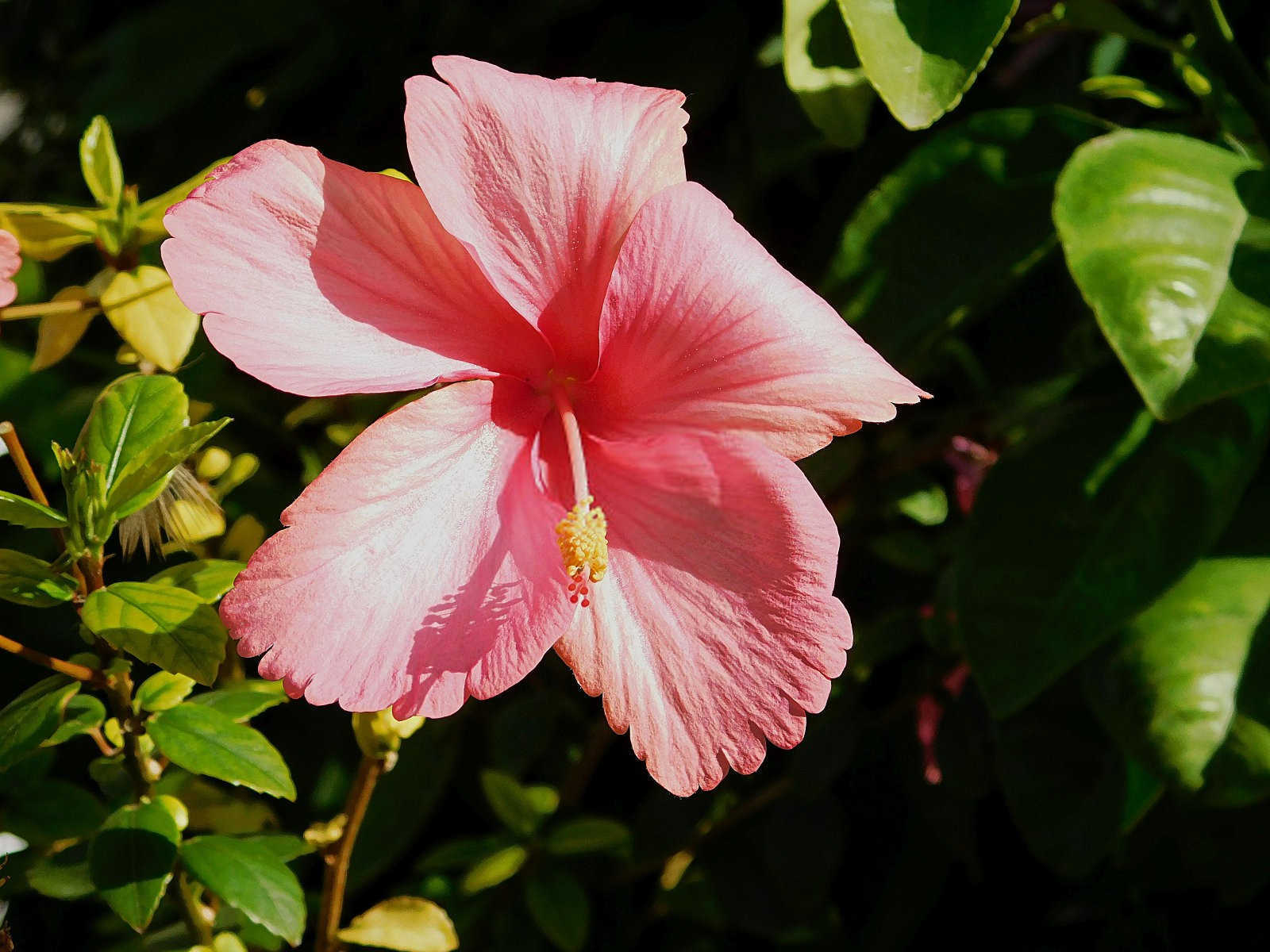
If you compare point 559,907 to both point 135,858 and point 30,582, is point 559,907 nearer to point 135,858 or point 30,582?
point 135,858

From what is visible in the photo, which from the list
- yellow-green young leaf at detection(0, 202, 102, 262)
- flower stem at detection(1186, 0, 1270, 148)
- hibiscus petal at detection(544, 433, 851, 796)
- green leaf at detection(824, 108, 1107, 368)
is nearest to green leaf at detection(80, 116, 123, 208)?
yellow-green young leaf at detection(0, 202, 102, 262)

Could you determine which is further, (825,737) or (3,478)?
(825,737)

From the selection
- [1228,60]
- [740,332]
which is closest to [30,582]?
[740,332]

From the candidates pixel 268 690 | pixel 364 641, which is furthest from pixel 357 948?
pixel 364 641

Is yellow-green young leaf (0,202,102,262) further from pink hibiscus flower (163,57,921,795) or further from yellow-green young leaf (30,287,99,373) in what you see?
pink hibiscus flower (163,57,921,795)

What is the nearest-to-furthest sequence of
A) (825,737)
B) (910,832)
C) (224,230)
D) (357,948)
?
1. (224,230)
2. (357,948)
3. (825,737)
4. (910,832)

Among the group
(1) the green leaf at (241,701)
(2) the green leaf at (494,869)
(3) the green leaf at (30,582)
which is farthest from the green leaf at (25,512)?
(2) the green leaf at (494,869)

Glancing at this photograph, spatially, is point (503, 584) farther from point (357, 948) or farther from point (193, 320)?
point (357, 948)
